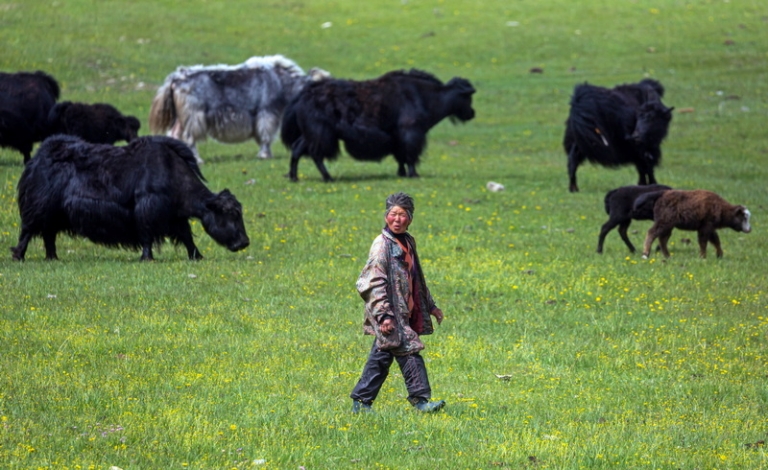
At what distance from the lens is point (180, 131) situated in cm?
2336

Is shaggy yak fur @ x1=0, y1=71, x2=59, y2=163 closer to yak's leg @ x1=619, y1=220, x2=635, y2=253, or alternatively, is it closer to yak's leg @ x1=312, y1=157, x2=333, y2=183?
yak's leg @ x1=312, y1=157, x2=333, y2=183

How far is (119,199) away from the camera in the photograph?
1403cm

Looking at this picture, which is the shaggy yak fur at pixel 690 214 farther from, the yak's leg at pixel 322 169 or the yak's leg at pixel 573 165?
the yak's leg at pixel 322 169

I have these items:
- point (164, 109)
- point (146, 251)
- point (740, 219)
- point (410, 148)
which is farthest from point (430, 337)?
point (164, 109)

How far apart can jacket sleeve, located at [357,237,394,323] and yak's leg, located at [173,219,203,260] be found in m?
7.27

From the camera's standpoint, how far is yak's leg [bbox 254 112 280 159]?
947 inches

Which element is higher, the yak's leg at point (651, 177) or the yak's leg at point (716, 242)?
the yak's leg at point (716, 242)

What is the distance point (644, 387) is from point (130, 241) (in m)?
7.32

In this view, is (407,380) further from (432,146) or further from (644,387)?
(432,146)

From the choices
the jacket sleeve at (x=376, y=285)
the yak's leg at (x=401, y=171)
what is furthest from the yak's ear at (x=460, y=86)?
the jacket sleeve at (x=376, y=285)

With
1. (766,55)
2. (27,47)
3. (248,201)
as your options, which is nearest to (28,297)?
(248,201)

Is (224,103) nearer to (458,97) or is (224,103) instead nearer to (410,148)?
(410,148)

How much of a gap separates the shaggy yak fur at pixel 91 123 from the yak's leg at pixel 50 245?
20.3 ft

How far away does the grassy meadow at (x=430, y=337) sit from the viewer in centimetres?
722
